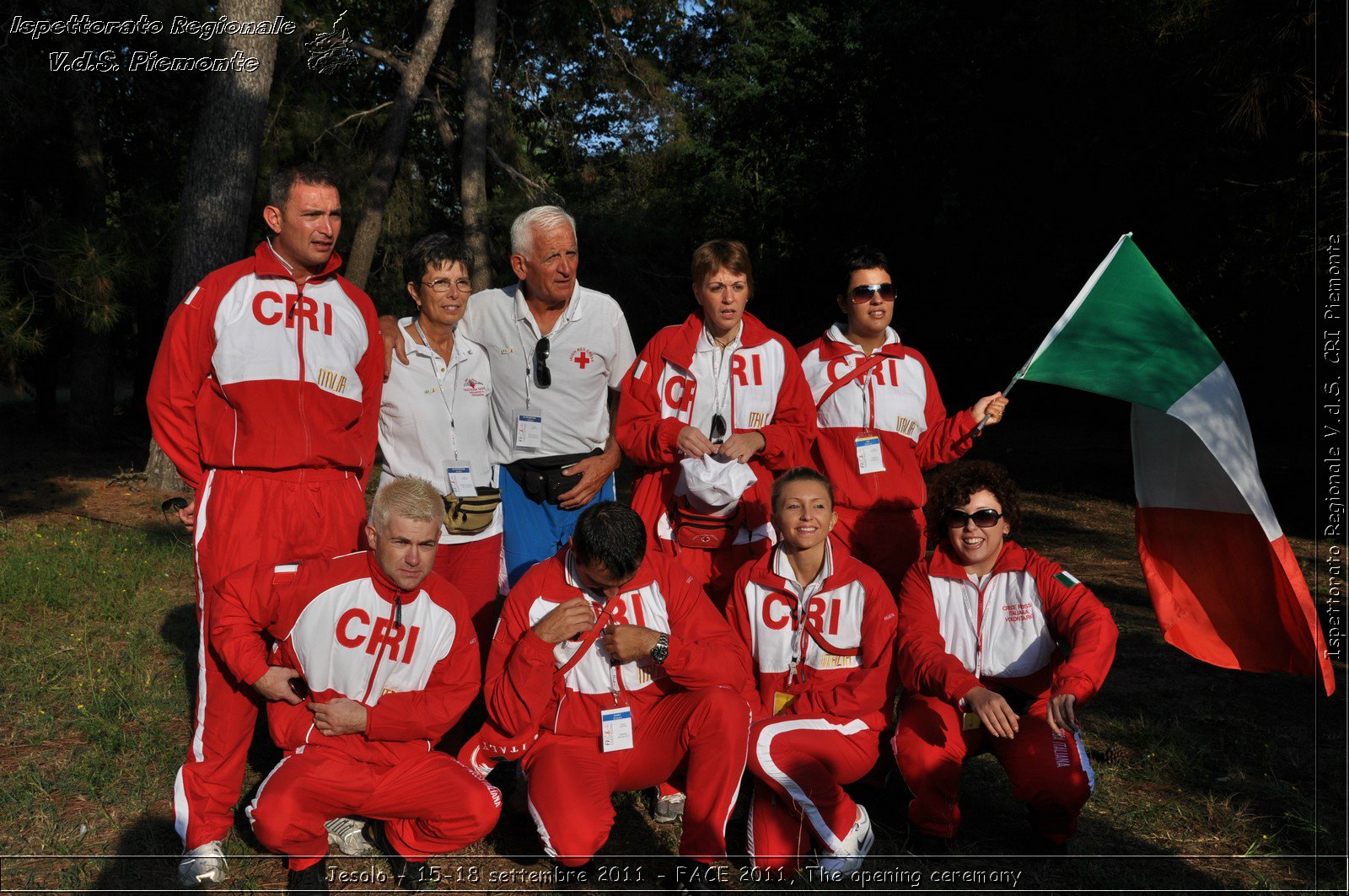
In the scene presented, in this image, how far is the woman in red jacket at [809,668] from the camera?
3.92m

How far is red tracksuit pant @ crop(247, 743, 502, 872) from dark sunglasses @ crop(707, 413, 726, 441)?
1745mm

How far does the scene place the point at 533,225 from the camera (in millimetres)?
4668

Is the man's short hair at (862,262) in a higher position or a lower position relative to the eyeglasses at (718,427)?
higher

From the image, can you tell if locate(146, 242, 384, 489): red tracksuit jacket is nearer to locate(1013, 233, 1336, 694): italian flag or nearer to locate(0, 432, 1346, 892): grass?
locate(0, 432, 1346, 892): grass

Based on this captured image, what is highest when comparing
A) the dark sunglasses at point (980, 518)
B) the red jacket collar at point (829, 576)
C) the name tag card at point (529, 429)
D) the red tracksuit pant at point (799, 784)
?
the name tag card at point (529, 429)

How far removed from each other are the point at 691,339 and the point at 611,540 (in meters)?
1.24

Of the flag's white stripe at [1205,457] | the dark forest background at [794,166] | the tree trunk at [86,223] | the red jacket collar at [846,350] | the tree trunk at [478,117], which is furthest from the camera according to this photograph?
the tree trunk at [478,117]

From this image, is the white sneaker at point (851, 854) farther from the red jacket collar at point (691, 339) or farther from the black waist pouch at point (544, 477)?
the red jacket collar at point (691, 339)

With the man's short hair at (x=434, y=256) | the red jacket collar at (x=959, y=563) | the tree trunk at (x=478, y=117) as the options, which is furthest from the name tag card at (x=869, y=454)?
the tree trunk at (x=478, y=117)

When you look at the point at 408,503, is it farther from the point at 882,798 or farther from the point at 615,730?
the point at 882,798

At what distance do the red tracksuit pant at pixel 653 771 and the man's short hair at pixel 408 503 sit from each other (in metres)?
0.97

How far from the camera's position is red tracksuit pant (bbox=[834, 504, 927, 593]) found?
15.7 ft

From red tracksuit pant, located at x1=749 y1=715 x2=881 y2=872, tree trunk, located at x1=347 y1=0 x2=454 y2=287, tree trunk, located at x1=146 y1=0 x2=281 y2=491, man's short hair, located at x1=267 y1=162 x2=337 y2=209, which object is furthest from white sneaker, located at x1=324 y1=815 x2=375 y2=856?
tree trunk, located at x1=347 y1=0 x2=454 y2=287

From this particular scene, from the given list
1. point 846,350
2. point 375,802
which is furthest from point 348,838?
point 846,350
